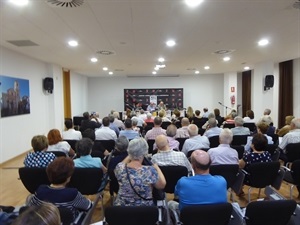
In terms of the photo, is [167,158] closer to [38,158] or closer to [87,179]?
[87,179]

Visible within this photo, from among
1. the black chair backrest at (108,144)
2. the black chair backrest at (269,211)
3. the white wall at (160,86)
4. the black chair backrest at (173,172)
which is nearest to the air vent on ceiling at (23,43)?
the black chair backrest at (108,144)

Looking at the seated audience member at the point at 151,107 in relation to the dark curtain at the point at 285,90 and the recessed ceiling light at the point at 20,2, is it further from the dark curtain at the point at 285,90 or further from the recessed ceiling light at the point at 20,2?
the recessed ceiling light at the point at 20,2

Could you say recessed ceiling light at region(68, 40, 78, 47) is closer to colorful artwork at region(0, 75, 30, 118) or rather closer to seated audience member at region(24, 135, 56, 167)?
colorful artwork at region(0, 75, 30, 118)

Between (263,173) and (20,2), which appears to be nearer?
(263,173)

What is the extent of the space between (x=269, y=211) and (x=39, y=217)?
1.63m

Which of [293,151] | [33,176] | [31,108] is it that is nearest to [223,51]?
[293,151]

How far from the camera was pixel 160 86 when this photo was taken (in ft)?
49.9

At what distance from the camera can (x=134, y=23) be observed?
14.5 ft

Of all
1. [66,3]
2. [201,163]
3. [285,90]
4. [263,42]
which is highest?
[263,42]

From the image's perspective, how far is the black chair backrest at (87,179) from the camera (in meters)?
2.86

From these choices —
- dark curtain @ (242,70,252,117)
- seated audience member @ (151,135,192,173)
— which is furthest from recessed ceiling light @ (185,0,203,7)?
dark curtain @ (242,70,252,117)

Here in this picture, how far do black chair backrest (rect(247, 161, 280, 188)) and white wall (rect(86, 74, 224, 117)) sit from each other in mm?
12013

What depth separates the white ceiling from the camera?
12.0ft

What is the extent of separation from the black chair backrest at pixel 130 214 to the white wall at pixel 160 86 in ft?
44.4
